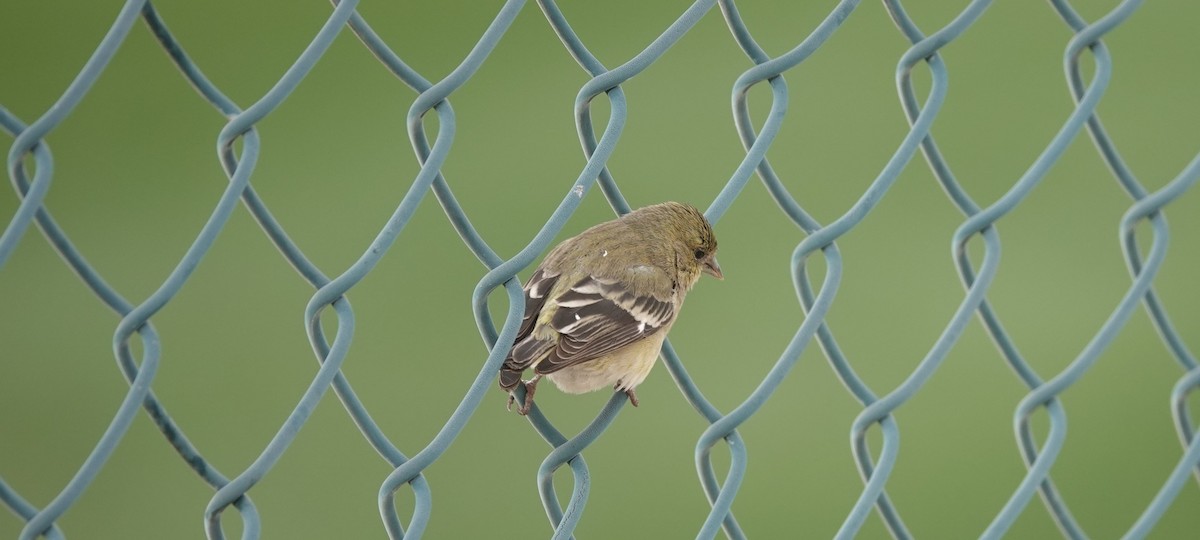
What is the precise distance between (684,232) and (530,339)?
22.3 inches

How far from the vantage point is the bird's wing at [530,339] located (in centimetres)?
185

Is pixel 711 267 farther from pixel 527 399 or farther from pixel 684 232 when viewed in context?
pixel 527 399

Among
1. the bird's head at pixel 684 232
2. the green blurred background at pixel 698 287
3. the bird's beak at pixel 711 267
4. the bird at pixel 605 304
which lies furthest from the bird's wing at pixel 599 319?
the green blurred background at pixel 698 287

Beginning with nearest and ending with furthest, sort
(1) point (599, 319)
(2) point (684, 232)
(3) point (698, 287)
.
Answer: (1) point (599, 319), (2) point (684, 232), (3) point (698, 287)

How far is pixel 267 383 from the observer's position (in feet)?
15.6

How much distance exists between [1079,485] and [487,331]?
356cm

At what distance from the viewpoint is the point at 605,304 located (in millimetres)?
2326

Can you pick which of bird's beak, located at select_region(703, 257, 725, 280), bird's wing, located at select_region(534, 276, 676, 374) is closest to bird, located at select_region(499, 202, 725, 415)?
bird's wing, located at select_region(534, 276, 676, 374)

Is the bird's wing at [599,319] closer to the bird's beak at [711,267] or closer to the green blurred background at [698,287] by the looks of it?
the bird's beak at [711,267]

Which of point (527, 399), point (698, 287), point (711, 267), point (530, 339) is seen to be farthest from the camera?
point (698, 287)

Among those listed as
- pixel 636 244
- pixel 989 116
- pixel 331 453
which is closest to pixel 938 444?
pixel 989 116

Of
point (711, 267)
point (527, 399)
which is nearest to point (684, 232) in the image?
point (711, 267)

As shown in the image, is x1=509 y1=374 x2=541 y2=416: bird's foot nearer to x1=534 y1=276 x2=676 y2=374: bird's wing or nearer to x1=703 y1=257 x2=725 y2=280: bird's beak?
x1=534 y1=276 x2=676 y2=374: bird's wing

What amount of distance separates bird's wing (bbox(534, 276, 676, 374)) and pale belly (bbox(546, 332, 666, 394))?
0.04m
